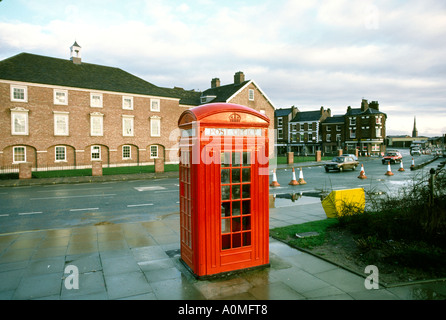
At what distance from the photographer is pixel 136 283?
4.58m

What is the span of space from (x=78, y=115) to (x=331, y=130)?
53.8 metres

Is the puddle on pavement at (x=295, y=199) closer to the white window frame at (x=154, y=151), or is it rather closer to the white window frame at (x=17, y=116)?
the white window frame at (x=154, y=151)

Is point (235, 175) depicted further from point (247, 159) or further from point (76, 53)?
point (76, 53)

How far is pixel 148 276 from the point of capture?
4840mm

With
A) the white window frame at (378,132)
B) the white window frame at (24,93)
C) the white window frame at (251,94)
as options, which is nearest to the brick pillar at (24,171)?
the white window frame at (24,93)

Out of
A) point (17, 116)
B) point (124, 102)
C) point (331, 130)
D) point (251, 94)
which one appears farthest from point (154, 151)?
point (331, 130)

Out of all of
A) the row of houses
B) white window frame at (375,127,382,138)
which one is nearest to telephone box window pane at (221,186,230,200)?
the row of houses

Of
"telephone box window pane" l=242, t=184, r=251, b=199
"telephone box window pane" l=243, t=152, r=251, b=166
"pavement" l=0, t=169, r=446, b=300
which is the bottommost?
"pavement" l=0, t=169, r=446, b=300

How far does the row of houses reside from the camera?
62219 mm

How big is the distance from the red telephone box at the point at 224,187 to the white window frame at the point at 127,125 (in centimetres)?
3041

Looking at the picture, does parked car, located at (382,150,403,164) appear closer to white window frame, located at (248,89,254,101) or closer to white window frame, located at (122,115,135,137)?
white window frame, located at (248,89,254,101)

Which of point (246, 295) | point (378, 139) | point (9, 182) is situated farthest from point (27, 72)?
point (378, 139)

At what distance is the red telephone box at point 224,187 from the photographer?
14.8ft

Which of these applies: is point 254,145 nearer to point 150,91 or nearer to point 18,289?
point 18,289
